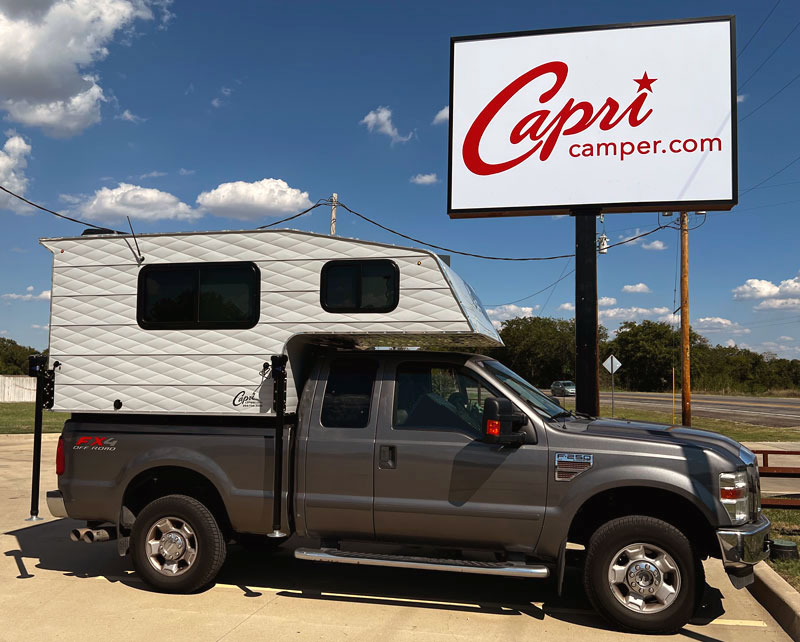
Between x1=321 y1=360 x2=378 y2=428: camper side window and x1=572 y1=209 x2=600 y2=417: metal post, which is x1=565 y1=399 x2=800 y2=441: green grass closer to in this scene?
x1=572 y1=209 x2=600 y2=417: metal post

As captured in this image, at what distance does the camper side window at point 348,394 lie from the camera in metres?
5.43

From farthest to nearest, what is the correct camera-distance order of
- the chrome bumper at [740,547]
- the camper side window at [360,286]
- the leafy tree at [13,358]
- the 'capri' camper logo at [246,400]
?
the leafy tree at [13,358] → the 'capri' camper logo at [246,400] → the camper side window at [360,286] → the chrome bumper at [740,547]

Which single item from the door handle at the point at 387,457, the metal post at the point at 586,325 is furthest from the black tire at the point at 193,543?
the metal post at the point at 586,325

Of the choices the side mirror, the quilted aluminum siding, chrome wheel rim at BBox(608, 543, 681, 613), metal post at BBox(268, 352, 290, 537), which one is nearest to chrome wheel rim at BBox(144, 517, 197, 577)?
metal post at BBox(268, 352, 290, 537)

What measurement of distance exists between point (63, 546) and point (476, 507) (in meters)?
4.78

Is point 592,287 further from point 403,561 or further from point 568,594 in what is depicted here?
point 403,561

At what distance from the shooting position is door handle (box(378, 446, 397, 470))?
5.20m

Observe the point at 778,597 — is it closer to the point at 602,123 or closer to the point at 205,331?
the point at 205,331

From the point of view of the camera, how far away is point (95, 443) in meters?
5.82

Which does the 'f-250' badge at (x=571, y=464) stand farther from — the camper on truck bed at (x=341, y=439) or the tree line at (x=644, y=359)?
the tree line at (x=644, y=359)

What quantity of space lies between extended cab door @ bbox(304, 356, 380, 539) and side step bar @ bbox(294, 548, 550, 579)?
0.69 ft

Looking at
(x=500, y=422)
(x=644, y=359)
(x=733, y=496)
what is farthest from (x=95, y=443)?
(x=644, y=359)

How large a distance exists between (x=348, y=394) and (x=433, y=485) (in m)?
1.01

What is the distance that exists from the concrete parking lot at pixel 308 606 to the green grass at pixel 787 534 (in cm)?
43
